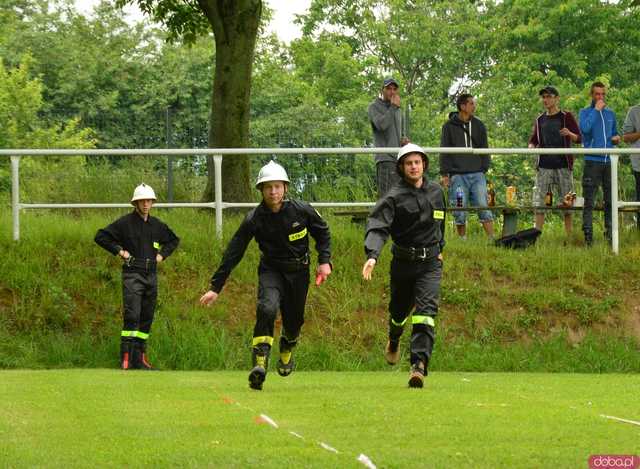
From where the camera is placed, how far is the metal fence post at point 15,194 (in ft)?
67.2

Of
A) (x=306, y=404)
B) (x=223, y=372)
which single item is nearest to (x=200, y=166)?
(x=223, y=372)

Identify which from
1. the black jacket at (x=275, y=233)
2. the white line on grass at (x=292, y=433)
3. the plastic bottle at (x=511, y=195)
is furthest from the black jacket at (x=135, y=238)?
the white line on grass at (x=292, y=433)

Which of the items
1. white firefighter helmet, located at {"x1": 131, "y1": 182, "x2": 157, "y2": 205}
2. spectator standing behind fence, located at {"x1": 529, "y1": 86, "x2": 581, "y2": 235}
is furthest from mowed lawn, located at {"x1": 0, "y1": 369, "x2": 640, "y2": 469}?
spectator standing behind fence, located at {"x1": 529, "y1": 86, "x2": 581, "y2": 235}

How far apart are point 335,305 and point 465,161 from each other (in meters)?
→ 2.89

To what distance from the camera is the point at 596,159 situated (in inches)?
832

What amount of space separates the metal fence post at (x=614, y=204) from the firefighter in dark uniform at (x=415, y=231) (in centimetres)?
705

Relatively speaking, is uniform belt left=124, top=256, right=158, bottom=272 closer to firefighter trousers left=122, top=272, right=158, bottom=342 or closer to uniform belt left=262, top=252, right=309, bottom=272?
firefighter trousers left=122, top=272, right=158, bottom=342

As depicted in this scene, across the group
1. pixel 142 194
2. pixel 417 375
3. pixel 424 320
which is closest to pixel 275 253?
pixel 424 320

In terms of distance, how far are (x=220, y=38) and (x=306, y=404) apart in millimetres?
12781

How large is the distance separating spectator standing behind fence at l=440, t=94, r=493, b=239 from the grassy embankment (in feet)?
2.44

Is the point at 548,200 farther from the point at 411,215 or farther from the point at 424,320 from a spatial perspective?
the point at 424,320
